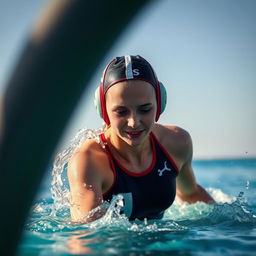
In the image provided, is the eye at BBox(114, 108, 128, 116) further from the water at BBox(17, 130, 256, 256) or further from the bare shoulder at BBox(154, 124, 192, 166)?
the bare shoulder at BBox(154, 124, 192, 166)

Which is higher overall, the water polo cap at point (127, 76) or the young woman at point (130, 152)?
the water polo cap at point (127, 76)

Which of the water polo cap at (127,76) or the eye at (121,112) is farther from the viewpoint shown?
the water polo cap at (127,76)

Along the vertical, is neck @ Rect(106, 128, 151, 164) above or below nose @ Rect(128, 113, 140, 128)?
below

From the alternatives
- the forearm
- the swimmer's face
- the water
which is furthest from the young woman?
the forearm

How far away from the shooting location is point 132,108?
3.20 m

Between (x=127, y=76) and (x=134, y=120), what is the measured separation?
0.45 m

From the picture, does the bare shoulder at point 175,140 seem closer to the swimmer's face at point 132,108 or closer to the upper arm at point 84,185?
the swimmer's face at point 132,108

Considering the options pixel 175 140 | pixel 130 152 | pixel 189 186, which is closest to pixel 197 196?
pixel 189 186

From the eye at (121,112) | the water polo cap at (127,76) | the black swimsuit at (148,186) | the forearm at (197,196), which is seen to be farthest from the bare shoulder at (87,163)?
the forearm at (197,196)

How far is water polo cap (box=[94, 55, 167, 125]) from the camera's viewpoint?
3.42m

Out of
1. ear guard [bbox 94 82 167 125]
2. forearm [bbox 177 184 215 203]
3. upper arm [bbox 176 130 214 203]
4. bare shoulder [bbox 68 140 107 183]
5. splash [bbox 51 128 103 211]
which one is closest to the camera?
bare shoulder [bbox 68 140 107 183]

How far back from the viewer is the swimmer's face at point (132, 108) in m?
3.21

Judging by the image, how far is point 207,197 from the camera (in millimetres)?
4781

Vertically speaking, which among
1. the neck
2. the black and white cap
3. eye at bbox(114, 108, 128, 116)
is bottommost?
the neck
